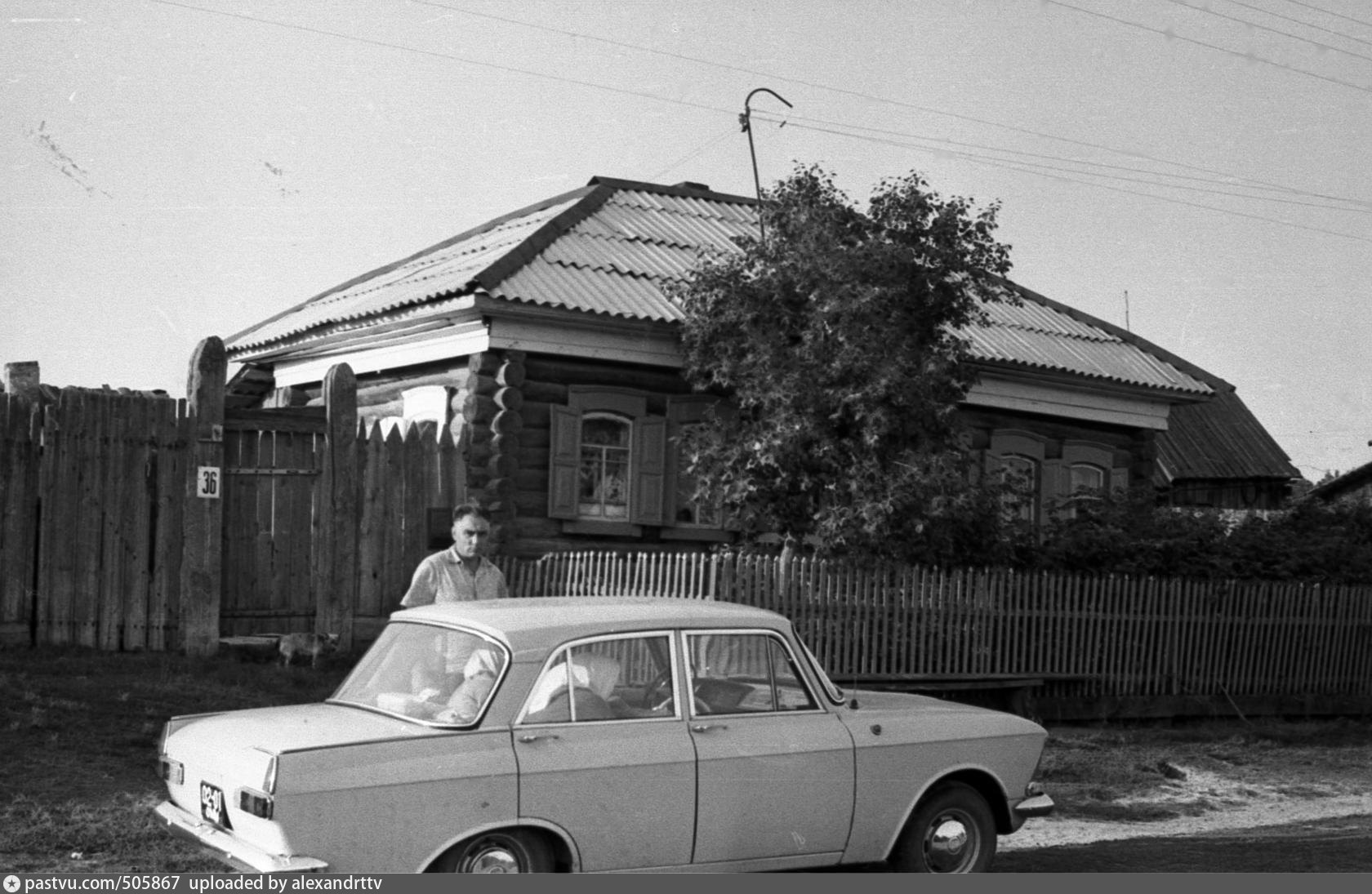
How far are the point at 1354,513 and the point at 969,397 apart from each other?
5.13 metres

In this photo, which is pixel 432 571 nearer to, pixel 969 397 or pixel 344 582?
pixel 344 582

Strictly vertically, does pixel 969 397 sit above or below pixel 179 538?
above

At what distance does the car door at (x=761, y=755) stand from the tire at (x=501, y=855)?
0.77 meters

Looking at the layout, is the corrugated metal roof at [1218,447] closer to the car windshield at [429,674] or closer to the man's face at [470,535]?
the man's face at [470,535]

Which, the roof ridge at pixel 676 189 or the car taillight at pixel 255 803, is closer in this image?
the car taillight at pixel 255 803

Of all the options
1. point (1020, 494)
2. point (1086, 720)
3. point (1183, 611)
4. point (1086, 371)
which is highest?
point (1086, 371)

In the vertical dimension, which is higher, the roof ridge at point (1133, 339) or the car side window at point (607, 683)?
the roof ridge at point (1133, 339)

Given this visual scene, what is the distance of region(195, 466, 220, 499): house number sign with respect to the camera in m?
13.3

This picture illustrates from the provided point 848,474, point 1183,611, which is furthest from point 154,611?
point 1183,611

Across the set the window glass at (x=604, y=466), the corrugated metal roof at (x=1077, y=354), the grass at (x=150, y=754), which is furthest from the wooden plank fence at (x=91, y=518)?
the corrugated metal roof at (x=1077, y=354)

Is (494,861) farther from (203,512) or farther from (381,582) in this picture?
(381,582)

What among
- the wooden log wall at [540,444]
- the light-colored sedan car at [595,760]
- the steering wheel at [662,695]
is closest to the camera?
the light-colored sedan car at [595,760]

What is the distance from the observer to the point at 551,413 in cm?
1712

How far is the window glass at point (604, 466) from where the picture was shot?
17.7 meters
